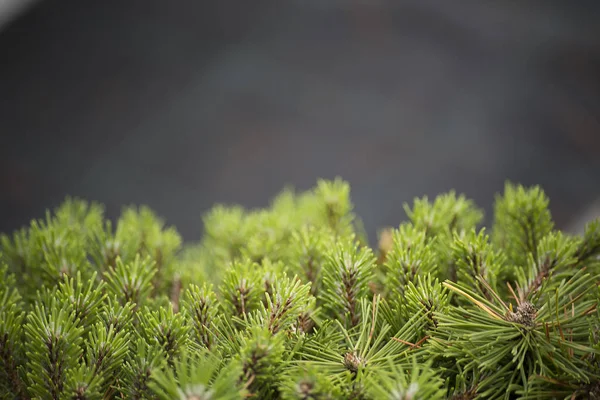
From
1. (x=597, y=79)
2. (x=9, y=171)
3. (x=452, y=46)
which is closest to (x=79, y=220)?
Answer: (x=9, y=171)

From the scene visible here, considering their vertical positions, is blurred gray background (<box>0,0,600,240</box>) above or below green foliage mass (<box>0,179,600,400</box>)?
above

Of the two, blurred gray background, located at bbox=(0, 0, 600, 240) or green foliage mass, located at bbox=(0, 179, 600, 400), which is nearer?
green foliage mass, located at bbox=(0, 179, 600, 400)

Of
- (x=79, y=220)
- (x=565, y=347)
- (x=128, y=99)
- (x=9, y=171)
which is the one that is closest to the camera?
(x=565, y=347)

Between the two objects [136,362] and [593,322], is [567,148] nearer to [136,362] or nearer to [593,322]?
[593,322]

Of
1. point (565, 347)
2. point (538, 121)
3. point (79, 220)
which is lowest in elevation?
point (565, 347)

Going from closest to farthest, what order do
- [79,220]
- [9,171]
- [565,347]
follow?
[565,347] < [79,220] < [9,171]

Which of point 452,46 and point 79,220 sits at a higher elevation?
point 452,46
